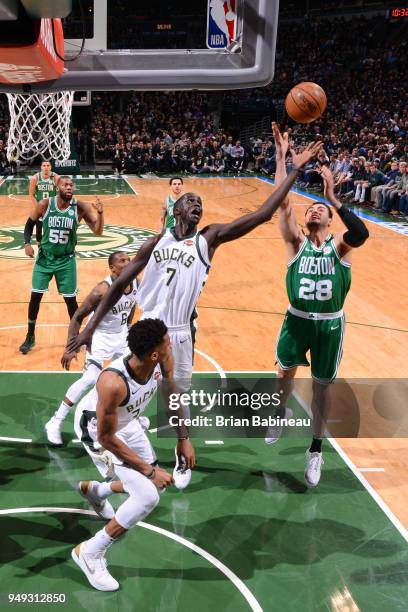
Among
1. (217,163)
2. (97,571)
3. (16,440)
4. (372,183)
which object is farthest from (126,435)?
(217,163)

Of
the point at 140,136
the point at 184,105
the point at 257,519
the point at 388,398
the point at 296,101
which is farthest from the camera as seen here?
the point at 184,105

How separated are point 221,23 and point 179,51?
0.94 ft

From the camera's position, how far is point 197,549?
4133 millimetres

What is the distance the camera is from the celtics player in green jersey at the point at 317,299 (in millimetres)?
4898

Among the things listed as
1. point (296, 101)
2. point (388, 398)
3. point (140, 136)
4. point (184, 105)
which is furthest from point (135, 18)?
point (184, 105)

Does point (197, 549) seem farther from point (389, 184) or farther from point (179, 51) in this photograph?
point (389, 184)

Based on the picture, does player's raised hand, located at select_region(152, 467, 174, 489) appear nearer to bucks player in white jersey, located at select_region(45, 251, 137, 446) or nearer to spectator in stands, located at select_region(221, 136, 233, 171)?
bucks player in white jersey, located at select_region(45, 251, 137, 446)

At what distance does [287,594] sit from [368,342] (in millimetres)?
4646

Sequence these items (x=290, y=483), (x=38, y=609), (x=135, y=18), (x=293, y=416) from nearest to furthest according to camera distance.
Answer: (x=38, y=609) < (x=135, y=18) < (x=290, y=483) < (x=293, y=416)

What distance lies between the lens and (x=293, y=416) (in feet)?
19.6

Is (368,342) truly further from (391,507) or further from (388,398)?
(391,507)

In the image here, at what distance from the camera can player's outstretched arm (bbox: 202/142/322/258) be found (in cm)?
420

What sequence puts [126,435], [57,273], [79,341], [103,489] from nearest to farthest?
[126,435], [103,489], [79,341], [57,273]

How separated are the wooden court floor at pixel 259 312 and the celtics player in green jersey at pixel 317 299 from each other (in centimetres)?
67
